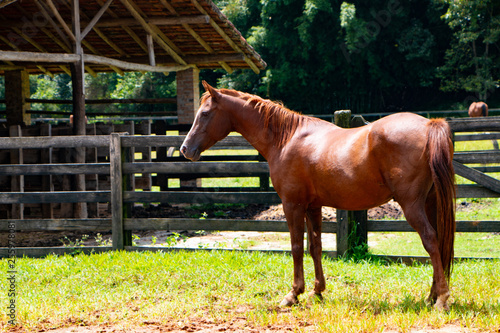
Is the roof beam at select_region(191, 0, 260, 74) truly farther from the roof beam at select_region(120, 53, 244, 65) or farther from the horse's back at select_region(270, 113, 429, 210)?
the horse's back at select_region(270, 113, 429, 210)

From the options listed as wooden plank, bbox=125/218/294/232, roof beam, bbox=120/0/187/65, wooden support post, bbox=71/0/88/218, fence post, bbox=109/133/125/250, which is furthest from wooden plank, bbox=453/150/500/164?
roof beam, bbox=120/0/187/65

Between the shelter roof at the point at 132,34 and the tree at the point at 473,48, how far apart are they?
68.8ft

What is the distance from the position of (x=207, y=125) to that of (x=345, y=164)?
4.32ft

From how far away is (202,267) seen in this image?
5641 mm

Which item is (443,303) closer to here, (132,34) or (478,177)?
(478,177)

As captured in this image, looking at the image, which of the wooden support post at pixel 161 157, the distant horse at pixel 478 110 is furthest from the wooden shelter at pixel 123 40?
the distant horse at pixel 478 110

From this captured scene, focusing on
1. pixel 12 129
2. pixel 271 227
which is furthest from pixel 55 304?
pixel 12 129

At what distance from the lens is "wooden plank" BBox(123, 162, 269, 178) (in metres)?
6.34

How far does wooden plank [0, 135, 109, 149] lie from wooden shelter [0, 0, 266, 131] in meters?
2.71

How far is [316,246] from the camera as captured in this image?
4773 mm

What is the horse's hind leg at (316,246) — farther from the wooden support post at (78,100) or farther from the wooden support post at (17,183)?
the wooden support post at (17,183)

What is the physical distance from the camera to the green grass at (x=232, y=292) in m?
4.05

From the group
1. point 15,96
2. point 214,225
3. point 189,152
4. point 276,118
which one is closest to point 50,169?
point 214,225

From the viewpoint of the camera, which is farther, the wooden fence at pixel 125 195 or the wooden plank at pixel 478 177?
the wooden fence at pixel 125 195
